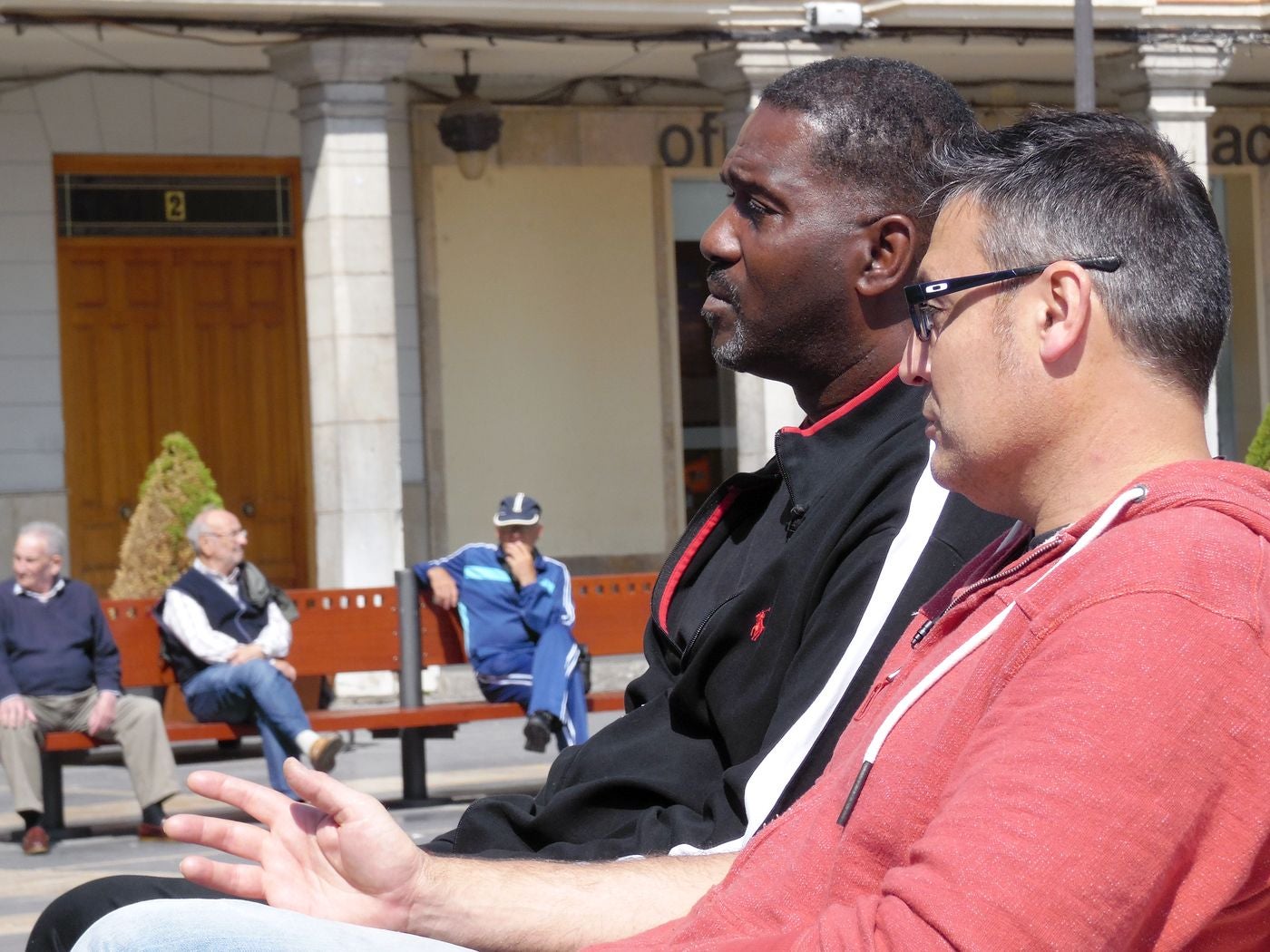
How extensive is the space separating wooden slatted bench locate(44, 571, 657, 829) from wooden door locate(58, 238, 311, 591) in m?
4.61

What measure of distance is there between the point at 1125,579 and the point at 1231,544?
10cm

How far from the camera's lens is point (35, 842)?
25.2 feet

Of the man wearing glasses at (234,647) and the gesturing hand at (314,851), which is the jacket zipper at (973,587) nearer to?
the gesturing hand at (314,851)

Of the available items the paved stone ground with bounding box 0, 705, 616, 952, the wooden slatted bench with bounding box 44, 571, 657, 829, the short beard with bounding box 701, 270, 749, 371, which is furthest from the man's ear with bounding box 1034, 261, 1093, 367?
the wooden slatted bench with bounding box 44, 571, 657, 829

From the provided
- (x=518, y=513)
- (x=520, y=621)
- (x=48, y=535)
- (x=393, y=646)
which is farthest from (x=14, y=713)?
(x=518, y=513)

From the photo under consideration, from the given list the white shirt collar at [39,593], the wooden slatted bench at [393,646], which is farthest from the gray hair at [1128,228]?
the white shirt collar at [39,593]

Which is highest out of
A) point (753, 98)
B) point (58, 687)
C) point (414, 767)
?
point (753, 98)

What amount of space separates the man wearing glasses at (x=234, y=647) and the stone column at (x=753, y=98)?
4239 millimetres

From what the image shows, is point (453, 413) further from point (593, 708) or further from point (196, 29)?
point (593, 708)

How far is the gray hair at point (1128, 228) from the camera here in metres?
1.87

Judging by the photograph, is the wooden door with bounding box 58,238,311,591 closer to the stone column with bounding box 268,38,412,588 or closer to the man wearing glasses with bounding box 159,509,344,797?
the stone column with bounding box 268,38,412,588

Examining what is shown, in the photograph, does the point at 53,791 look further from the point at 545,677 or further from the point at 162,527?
A: the point at 162,527

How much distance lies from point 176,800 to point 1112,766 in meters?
7.33

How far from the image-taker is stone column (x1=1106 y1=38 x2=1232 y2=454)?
511 inches
